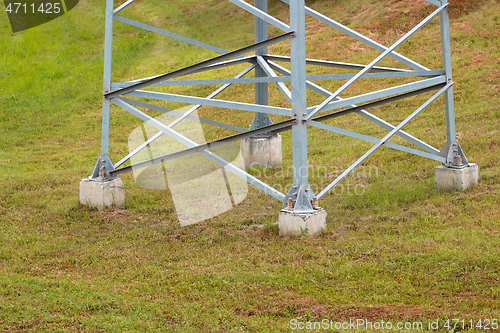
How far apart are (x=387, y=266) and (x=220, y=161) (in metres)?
3.23

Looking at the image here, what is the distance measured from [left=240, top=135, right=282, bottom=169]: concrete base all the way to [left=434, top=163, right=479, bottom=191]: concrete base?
13.0 feet

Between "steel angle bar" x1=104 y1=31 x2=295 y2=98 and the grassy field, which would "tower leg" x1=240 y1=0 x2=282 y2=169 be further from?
"steel angle bar" x1=104 y1=31 x2=295 y2=98

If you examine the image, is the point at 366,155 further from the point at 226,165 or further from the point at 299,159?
the point at 226,165

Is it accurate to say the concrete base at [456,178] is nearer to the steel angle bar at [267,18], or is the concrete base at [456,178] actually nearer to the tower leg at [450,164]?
the tower leg at [450,164]

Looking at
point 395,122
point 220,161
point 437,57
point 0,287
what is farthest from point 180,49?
point 0,287

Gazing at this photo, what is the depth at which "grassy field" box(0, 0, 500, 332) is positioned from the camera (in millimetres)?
6164

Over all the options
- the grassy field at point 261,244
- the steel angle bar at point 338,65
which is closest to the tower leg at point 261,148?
the grassy field at point 261,244

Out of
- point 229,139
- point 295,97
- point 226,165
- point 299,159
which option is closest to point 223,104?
point 229,139

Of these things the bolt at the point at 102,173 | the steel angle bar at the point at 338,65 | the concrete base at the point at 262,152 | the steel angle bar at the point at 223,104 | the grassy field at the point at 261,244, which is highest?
the steel angle bar at the point at 338,65

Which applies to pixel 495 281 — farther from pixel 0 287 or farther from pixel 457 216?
pixel 0 287

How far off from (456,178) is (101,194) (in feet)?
20.2

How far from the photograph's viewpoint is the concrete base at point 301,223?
8281 mm

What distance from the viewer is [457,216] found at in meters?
8.97

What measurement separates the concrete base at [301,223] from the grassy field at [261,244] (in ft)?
0.43
